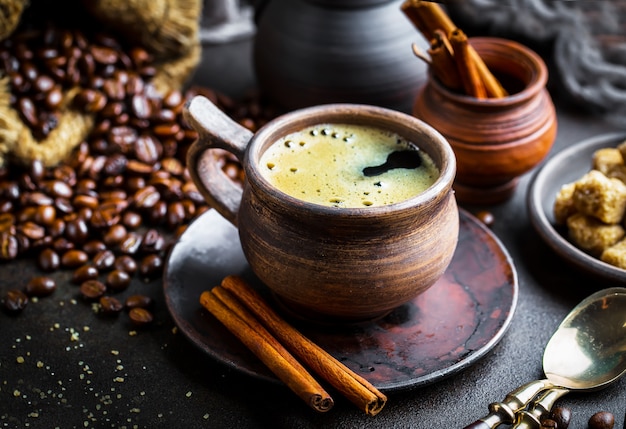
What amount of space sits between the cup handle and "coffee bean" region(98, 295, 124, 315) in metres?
0.27

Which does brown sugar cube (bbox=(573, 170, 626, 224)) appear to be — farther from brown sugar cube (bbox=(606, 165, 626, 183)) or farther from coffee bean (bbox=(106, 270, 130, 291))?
coffee bean (bbox=(106, 270, 130, 291))

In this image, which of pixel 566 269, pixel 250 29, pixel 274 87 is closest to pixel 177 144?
pixel 274 87

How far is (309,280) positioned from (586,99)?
3.99ft

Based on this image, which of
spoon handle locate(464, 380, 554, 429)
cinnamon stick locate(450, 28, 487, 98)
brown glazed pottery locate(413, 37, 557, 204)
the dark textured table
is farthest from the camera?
brown glazed pottery locate(413, 37, 557, 204)

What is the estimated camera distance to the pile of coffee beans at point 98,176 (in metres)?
1.49

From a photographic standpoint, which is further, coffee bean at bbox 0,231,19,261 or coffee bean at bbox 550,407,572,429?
coffee bean at bbox 0,231,19,261

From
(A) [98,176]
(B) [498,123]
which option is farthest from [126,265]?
(B) [498,123]

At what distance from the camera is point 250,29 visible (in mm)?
2416

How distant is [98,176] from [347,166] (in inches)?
28.8

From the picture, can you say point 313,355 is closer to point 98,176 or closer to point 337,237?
point 337,237

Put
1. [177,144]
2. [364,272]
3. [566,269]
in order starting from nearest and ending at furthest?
[364,272] → [566,269] → [177,144]

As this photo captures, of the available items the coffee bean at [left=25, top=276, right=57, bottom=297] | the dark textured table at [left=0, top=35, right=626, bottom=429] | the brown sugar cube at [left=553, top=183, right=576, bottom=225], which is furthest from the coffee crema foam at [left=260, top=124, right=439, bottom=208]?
the coffee bean at [left=25, top=276, right=57, bottom=297]

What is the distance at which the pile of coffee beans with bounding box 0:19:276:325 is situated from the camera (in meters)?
1.49

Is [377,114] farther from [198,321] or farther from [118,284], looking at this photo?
[118,284]
